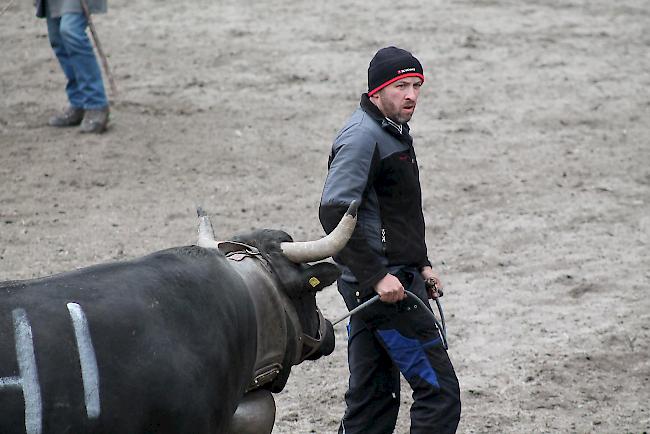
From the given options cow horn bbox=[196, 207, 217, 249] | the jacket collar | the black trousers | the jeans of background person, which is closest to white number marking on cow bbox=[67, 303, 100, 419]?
cow horn bbox=[196, 207, 217, 249]

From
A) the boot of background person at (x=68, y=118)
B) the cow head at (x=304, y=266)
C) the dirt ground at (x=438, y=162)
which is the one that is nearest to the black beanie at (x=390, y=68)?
the cow head at (x=304, y=266)

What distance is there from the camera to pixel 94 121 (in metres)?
9.16

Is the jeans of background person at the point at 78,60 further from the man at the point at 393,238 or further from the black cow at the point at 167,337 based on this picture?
the black cow at the point at 167,337

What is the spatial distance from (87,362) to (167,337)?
0.29m

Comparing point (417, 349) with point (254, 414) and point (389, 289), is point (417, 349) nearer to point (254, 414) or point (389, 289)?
point (389, 289)

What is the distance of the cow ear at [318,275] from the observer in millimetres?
3900

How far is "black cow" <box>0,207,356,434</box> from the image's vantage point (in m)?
3.12

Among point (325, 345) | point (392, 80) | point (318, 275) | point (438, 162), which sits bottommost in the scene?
point (438, 162)

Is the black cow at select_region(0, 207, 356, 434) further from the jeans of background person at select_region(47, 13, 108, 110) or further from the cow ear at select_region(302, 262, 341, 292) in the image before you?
the jeans of background person at select_region(47, 13, 108, 110)

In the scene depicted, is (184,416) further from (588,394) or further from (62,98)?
(62,98)

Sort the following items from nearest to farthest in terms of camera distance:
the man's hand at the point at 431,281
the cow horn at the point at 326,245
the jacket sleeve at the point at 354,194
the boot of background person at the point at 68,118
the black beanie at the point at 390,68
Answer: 1. the cow horn at the point at 326,245
2. the jacket sleeve at the point at 354,194
3. the black beanie at the point at 390,68
4. the man's hand at the point at 431,281
5. the boot of background person at the point at 68,118

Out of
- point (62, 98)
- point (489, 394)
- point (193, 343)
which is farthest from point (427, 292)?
point (62, 98)

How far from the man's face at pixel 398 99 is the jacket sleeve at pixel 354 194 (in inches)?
7.4

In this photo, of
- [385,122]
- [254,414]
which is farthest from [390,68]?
[254,414]
